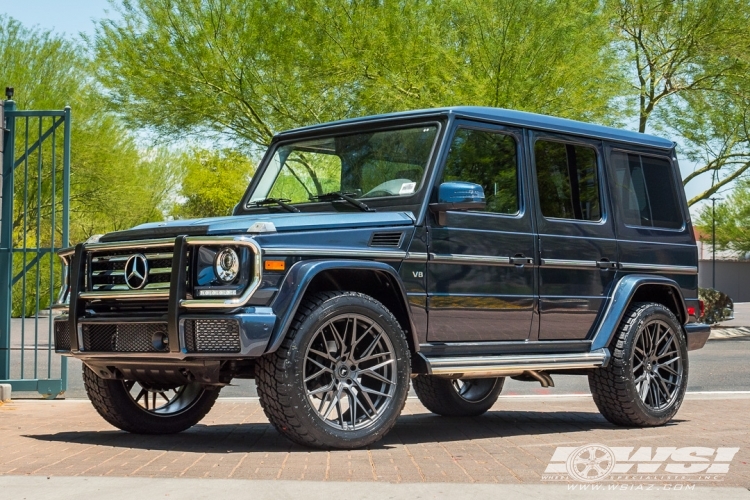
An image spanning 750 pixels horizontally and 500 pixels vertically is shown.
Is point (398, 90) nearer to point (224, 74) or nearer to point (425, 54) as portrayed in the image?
point (425, 54)

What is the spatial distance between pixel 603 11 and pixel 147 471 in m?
20.8

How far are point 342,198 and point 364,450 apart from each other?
183cm

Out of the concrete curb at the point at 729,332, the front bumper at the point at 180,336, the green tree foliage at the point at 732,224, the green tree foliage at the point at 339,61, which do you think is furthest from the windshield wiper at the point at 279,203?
the green tree foliage at the point at 732,224

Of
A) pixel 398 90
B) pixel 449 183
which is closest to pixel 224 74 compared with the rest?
pixel 398 90

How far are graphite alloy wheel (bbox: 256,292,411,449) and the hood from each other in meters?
0.44

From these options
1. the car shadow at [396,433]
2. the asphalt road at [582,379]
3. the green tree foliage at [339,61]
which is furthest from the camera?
the green tree foliage at [339,61]

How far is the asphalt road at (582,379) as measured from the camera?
44.5ft

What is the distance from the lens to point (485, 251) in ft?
26.6

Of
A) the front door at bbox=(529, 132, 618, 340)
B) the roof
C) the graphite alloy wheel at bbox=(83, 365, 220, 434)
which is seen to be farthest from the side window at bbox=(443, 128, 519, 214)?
the graphite alloy wheel at bbox=(83, 365, 220, 434)

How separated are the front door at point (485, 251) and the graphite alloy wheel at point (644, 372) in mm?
999

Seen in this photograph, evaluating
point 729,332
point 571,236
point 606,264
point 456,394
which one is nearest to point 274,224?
point 571,236

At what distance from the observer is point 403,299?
7465mm

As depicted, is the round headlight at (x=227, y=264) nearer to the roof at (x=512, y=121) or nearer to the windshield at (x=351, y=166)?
the windshield at (x=351, y=166)

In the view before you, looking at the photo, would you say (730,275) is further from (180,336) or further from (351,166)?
(180,336)
